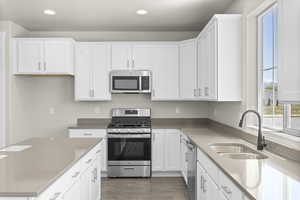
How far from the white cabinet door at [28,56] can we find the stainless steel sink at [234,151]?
128 inches

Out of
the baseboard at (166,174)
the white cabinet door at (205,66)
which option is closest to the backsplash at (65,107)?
the baseboard at (166,174)

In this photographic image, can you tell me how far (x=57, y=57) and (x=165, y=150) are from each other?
2369mm

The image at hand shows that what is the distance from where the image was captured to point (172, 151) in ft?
15.6

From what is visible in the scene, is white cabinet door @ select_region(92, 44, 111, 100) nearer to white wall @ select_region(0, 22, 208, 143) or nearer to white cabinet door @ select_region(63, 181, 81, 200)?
white wall @ select_region(0, 22, 208, 143)

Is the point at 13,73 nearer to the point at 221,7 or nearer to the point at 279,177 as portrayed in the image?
the point at 221,7

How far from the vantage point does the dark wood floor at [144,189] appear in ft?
12.6

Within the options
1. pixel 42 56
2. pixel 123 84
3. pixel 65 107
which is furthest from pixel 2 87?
pixel 123 84

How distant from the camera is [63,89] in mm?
5270

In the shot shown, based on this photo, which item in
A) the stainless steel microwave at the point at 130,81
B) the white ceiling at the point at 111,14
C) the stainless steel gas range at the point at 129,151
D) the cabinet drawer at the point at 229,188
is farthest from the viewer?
the stainless steel microwave at the point at 130,81

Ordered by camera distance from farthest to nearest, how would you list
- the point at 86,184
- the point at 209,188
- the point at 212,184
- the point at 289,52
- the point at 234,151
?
the point at 234,151, the point at 86,184, the point at 209,188, the point at 212,184, the point at 289,52

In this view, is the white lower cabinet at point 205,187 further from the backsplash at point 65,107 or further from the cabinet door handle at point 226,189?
the backsplash at point 65,107

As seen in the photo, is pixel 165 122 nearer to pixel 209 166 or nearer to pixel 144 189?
pixel 144 189

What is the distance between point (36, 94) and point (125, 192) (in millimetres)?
2560

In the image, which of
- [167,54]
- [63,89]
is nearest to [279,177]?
[167,54]
